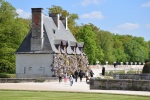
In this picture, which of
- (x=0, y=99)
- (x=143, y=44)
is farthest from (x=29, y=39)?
(x=143, y=44)

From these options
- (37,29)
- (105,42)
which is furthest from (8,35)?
(105,42)

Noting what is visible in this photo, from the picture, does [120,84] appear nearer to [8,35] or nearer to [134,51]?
[8,35]

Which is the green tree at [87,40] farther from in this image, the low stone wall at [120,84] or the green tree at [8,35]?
the low stone wall at [120,84]

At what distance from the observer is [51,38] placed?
62.9m

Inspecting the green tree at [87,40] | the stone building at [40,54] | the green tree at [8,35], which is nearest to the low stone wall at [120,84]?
the stone building at [40,54]

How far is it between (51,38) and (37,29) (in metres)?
3.13

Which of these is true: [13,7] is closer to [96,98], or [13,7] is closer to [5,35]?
[5,35]

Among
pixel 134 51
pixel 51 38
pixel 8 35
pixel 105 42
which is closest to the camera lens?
pixel 51 38

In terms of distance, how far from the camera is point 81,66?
7006 cm

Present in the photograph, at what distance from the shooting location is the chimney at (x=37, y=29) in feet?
199

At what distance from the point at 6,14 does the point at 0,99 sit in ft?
141

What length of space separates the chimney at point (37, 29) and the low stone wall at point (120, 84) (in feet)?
74.8

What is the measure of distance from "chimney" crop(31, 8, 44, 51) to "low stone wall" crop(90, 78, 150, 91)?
2279 centimetres

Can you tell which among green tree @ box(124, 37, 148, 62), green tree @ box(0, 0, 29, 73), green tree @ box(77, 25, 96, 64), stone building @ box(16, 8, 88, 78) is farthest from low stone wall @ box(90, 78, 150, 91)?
green tree @ box(124, 37, 148, 62)
